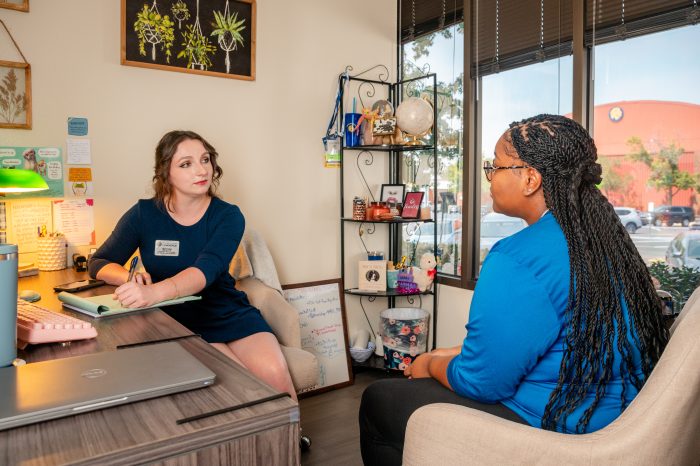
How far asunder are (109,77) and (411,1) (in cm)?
203

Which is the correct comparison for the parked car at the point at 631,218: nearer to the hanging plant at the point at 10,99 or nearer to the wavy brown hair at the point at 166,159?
the wavy brown hair at the point at 166,159

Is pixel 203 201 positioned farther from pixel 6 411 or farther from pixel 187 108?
pixel 6 411

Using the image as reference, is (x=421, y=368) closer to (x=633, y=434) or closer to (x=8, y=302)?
(x=633, y=434)

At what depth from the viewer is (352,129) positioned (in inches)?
134

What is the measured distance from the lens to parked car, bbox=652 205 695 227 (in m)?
2.44

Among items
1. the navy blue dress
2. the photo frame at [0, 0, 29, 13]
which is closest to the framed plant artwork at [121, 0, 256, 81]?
the photo frame at [0, 0, 29, 13]

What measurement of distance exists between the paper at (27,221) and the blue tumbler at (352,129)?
1713 mm

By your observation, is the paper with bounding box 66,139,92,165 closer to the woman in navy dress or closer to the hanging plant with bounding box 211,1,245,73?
the woman in navy dress

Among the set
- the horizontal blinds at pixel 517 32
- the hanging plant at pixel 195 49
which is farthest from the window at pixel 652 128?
the hanging plant at pixel 195 49

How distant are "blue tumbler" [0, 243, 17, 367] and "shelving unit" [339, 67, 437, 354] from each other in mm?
2516

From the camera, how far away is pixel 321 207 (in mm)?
3484

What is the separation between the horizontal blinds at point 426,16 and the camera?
11.0ft

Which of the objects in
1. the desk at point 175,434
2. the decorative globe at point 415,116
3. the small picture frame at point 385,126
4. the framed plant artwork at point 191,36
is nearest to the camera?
the desk at point 175,434

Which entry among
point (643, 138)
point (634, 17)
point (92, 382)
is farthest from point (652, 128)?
point (92, 382)
